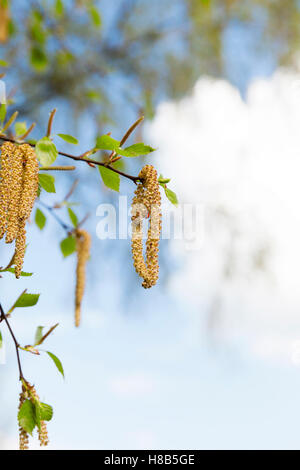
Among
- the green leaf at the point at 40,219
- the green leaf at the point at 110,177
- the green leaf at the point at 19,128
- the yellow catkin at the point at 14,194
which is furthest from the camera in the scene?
the green leaf at the point at 40,219

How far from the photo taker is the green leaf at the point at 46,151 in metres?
0.61

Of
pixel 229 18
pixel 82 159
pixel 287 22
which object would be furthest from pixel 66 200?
pixel 287 22

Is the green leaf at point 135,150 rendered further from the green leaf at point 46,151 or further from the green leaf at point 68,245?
the green leaf at point 68,245

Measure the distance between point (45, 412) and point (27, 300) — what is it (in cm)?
16

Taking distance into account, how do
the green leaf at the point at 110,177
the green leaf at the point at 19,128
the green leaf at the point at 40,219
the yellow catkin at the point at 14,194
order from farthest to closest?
the green leaf at the point at 40,219 < the green leaf at the point at 19,128 < the green leaf at the point at 110,177 < the yellow catkin at the point at 14,194

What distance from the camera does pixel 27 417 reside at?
70 cm

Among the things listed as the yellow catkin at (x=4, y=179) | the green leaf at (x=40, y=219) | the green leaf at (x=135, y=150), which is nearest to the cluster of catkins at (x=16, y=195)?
the yellow catkin at (x=4, y=179)

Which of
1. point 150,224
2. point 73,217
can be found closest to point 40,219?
point 73,217

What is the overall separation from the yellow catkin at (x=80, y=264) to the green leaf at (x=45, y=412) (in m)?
0.29

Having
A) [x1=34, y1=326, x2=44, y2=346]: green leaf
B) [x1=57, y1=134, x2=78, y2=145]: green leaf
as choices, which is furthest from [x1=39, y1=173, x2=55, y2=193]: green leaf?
[x1=34, y1=326, x2=44, y2=346]: green leaf

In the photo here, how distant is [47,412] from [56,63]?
2.13 metres
